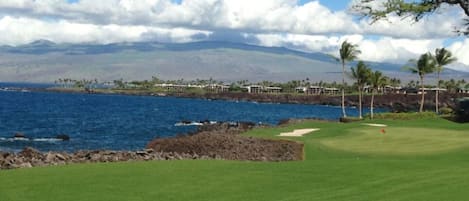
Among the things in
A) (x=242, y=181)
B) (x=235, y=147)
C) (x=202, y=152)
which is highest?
(x=242, y=181)

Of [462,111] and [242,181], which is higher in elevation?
[242,181]

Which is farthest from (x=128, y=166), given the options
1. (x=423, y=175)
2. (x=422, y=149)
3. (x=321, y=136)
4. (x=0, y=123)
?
(x=0, y=123)

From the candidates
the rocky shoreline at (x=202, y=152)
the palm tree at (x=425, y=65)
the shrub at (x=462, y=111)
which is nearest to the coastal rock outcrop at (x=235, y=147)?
the rocky shoreline at (x=202, y=152)

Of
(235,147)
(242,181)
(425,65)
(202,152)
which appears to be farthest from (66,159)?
(425,65)

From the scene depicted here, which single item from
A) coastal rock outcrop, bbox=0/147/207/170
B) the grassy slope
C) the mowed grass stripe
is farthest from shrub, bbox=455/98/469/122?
the grassy slope

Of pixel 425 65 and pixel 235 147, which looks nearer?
pixel 235 147

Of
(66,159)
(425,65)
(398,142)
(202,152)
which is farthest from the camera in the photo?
(425,65)

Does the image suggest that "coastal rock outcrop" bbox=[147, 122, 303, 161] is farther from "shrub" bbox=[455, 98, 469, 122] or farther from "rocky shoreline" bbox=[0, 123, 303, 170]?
"shrub" bbox=[455, 98, 469, 122]

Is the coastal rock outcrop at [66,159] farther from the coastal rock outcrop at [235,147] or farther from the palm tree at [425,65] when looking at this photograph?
the palm tree at [425,65]

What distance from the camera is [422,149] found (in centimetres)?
2914

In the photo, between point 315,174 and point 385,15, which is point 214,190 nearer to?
point 315,174

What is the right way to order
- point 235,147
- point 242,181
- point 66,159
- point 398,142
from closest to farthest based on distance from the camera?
point 242,181 < point 66,159 < point 398,142 < point 235,147

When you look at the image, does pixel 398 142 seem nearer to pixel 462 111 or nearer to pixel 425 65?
pixel 462 111


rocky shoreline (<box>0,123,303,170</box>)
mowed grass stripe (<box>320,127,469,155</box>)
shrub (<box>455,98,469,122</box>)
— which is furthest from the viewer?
shrub (<box>455,98,469,122</box>)
